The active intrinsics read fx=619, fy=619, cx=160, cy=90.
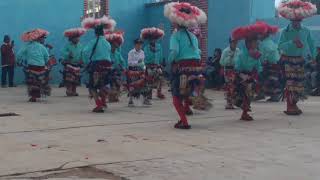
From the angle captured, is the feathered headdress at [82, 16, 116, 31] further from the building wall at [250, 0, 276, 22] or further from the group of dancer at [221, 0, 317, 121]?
the building wall at [250, 0, 276, 22]

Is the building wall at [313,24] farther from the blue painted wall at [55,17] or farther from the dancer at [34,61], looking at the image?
the dancer at [34,61]

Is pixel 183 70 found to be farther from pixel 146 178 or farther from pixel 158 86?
pixel 158 86

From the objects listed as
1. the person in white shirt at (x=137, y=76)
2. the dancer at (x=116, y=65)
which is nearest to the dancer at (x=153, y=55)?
the person in white shirt at (x=137, y=76)

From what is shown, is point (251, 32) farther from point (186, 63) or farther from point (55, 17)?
point (55, 17)

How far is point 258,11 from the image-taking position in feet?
69.4

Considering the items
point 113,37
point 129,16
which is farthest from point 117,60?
point 129,16

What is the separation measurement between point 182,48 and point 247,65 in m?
1.37

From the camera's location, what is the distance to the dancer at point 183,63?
31.3 feet

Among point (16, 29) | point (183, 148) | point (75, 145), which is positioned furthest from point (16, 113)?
point (16, 29)

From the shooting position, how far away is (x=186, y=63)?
963 centimetres

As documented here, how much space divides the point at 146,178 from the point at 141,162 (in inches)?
30.7

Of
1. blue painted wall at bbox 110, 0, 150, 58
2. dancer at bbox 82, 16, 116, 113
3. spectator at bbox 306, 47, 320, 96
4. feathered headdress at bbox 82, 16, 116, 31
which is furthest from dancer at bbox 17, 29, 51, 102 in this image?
blue painted wall at bbox 110, 0, 150, 58

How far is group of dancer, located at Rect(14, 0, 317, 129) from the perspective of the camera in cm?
965

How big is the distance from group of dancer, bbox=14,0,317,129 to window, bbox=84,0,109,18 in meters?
8.69
